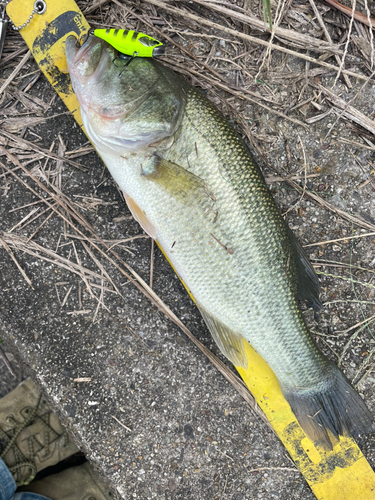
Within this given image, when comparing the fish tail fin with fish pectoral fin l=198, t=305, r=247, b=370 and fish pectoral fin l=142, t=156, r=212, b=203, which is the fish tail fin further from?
fish pectoral fin l=142, t=156, r=212, b=203

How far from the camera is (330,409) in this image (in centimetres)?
223

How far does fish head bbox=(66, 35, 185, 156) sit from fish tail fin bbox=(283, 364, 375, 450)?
1.74 meters

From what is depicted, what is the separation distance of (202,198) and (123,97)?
67 centimetres

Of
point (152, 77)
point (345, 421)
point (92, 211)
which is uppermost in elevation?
point (152, 77)

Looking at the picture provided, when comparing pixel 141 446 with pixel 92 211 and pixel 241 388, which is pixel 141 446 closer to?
pixel 241 388

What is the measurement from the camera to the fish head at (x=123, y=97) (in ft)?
6.00

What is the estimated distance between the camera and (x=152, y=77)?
188cm

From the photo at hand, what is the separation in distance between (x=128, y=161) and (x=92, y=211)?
1.96 feet

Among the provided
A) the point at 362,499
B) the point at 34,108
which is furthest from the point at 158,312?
the point at 362,499

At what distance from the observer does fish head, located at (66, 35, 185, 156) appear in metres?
1.83

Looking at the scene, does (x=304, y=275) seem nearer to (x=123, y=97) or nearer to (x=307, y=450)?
(x=307, y=450)

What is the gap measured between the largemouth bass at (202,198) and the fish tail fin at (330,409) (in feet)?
0.46

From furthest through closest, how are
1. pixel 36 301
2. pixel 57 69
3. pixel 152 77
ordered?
pixel 36 301, pixel 57 69, pixel 152 77

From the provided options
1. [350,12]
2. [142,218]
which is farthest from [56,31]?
[350,12]
